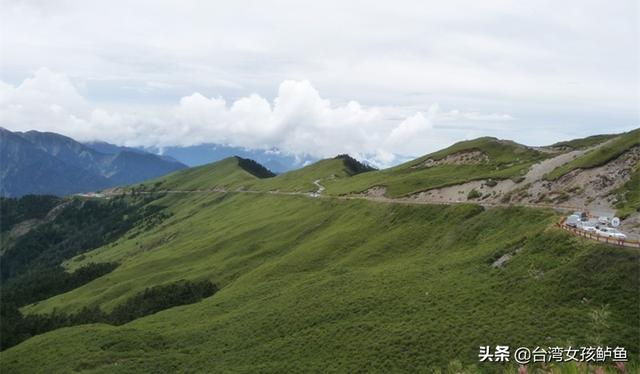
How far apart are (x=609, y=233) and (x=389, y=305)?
86.1 ft

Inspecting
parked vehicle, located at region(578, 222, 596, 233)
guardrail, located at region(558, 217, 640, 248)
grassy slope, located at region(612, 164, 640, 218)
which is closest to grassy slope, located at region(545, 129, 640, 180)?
grassy slope, located at region(612, 164, 640, 218)

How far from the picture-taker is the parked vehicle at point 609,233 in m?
48.3

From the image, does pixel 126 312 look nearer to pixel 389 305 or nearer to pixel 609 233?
pixel 389 305

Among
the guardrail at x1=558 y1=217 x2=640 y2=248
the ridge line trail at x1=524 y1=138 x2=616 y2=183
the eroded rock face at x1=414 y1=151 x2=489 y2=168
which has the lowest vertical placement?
the guardrail at x1=558 y1=217 x2=640 y2=248

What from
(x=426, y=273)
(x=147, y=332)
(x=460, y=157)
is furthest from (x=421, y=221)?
(x=460, y=157)

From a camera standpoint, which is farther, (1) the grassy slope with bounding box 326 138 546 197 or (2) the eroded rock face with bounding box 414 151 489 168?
(2) the eroded rock face with bounding box 414 151 489 168

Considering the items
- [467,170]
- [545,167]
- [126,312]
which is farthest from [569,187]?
[126,312]

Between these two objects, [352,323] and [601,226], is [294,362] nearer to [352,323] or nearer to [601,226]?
[352,323]

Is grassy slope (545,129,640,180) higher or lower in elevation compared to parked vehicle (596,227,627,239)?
higher

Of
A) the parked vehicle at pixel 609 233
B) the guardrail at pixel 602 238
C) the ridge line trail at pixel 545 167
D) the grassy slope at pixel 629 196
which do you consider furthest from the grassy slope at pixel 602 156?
the parked vehicle at pixel 609 233

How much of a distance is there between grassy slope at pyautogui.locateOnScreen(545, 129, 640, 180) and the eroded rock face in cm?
4803

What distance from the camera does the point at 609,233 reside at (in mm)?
49406

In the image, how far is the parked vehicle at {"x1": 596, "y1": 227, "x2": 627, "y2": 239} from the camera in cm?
4833

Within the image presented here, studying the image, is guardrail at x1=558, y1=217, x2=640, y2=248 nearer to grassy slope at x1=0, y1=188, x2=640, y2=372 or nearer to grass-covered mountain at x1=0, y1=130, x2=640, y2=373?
grass-covered mountain at x1=0, y1=130, x2=640, y2=373
